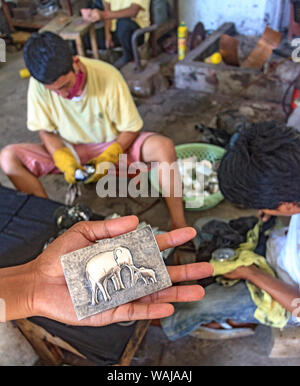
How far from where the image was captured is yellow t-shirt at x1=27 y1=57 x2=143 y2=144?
206 cm

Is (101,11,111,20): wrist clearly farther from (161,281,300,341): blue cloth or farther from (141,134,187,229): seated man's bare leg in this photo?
(161,281,300,341): blue cloth

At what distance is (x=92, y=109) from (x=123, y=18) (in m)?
2.10

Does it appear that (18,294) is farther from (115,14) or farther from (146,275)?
(115,14)

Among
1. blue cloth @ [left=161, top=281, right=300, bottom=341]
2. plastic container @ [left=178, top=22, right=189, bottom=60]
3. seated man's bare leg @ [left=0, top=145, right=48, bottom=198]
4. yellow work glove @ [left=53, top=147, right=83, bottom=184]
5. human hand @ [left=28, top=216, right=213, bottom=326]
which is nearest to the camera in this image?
human hand @ [left=28, top=216, right=213, bottom=326]

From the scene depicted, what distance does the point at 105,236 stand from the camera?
3.65 ft

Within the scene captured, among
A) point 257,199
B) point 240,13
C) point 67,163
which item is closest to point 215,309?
point 257,199

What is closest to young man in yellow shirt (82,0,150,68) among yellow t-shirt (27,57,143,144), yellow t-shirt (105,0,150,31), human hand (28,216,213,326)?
yellow t-shirt (105,0,150,31)

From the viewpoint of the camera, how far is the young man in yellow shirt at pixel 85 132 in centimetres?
204

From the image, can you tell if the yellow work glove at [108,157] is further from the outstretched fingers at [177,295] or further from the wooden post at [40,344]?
the outstretched fingers at [177,295]

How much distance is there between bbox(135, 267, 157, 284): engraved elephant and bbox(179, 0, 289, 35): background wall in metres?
3.70

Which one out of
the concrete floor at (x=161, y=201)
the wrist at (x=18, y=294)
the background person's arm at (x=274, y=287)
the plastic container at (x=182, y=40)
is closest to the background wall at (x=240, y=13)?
the plastic container at (x=182, y=40)

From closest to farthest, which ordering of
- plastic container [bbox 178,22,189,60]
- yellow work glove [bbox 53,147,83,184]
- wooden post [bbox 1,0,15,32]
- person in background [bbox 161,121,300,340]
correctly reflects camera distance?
person in background [bbox 161,121,300,340]
yellow work glove [bbox 53,147,83,184]
plastic container [bbox 178,22,189,60]
wooden post [bbox 1,0,15,32]

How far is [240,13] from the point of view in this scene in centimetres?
388
